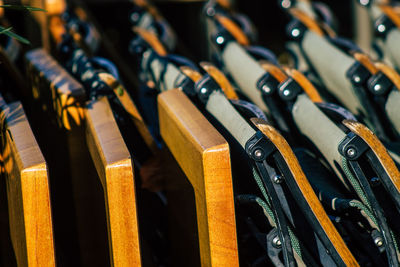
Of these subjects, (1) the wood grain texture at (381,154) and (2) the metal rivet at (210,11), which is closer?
(1) the wood grain texture at (381,154)

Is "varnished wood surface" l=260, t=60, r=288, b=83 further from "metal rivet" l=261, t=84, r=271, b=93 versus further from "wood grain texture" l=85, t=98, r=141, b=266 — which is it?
"wood grain texture" l=85, t=98, r=141, b=266

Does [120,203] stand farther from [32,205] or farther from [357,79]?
[357,79]

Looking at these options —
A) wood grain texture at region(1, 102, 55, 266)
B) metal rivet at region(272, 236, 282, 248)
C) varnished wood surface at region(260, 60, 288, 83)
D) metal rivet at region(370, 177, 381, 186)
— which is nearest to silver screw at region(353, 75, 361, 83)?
varnished wood surface at region(260, 60, 288, 83)

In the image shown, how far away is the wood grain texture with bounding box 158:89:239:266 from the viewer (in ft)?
3.64

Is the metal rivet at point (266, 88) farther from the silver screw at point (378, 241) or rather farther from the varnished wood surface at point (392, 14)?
the varnished wood surface at point (392, 14)

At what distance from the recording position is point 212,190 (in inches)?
44.3

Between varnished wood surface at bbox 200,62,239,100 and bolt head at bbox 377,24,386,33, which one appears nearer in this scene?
varnished wood surface at bbox 200,62,239,100

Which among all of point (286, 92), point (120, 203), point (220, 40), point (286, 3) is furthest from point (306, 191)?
point (286, 3)

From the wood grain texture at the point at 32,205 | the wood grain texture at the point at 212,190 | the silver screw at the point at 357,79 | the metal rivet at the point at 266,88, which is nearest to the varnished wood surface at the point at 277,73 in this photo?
the metal rivet at the point at 266,88

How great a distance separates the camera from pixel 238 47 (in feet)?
6.76

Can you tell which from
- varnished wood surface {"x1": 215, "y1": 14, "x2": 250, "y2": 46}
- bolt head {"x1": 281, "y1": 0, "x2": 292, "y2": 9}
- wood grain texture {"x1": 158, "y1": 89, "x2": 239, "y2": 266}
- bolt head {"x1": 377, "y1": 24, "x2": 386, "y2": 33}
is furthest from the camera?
bolt head {"x1": 281, "y1": 0, "x2": 292, "y2": 9}

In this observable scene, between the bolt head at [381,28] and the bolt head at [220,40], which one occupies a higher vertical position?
the bolt head at [381,28]

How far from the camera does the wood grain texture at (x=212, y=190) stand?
43.7 inches

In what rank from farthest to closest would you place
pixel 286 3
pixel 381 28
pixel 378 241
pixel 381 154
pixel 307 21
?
pixel 286 3
pixel 307 21
pixel 381 28
pixel 378 241
pixel 381 154
